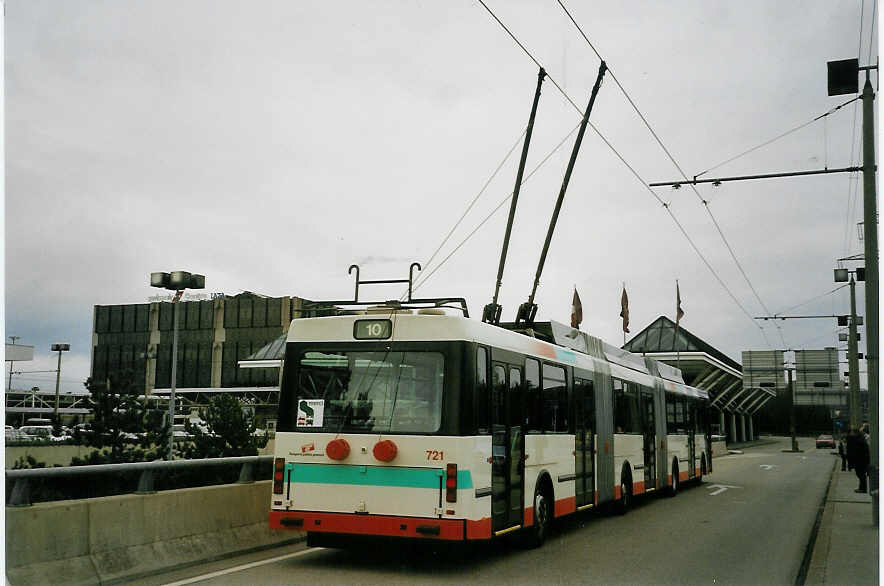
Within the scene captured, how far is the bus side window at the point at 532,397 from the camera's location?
12391 mm

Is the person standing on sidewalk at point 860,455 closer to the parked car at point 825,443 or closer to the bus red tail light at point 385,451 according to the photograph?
the bus red tail light at point 385,451

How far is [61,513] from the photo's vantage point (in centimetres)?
864

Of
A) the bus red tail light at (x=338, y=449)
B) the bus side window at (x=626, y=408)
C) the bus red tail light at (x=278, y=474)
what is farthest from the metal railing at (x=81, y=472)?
the bus side window at (x=626, y=408)

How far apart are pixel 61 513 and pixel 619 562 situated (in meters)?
6.57

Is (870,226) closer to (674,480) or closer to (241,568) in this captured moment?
(674,480)

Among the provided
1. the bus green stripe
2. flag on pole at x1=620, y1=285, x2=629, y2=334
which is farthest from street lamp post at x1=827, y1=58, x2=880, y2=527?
flag on pole at x1=620, y1=285, x2=629, y2=334

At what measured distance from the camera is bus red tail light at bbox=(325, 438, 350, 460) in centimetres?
1066

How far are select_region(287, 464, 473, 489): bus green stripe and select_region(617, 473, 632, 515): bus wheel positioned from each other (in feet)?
27.1

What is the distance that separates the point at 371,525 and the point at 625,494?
891 cm

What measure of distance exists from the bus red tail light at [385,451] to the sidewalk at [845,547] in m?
4.83

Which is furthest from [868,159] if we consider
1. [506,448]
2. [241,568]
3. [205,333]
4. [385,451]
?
[205,333]

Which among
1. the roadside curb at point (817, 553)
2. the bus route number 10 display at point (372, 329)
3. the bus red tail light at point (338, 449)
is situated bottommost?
the roadside curb at point (817, 553)

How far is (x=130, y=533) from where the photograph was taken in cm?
957

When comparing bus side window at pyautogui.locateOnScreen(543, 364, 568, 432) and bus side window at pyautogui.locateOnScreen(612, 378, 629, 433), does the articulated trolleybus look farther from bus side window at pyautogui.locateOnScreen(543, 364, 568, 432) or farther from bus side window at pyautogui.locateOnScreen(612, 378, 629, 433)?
bus side window at pyautogui.locateOnScreen(612, 378, 629, 433)
